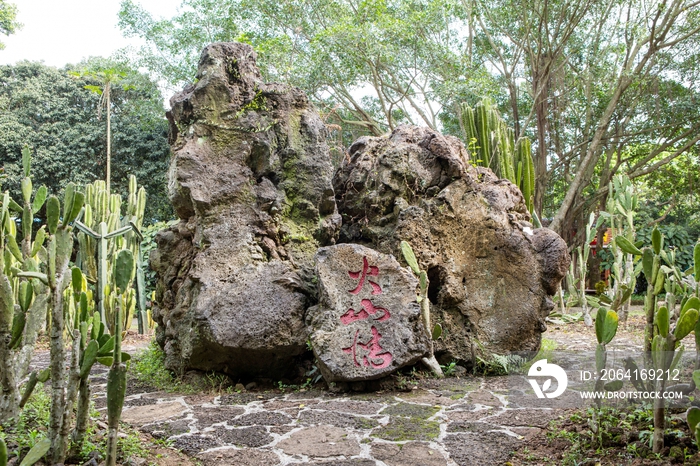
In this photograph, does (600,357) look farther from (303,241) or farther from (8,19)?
(8,19)

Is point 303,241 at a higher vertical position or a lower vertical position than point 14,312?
higher

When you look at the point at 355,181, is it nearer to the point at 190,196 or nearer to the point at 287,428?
the point at 190,196

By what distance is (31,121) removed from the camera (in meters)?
15.2

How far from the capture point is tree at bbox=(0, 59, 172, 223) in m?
14.9

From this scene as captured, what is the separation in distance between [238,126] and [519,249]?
301 cm

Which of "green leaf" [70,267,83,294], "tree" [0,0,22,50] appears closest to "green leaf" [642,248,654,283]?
"green leaf" [70,267,83,294]

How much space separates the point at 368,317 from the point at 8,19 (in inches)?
600

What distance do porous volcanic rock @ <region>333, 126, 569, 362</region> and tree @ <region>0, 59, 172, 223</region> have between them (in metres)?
11.4

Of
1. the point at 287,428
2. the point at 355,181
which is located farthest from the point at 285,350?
the point at 355,181

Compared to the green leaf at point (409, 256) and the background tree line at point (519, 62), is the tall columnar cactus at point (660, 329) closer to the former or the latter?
the green leaf at point (409, 256)

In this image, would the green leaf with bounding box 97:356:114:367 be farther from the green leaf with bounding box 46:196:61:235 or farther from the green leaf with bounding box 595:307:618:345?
the green leaf with bounding box 595:307:618:345

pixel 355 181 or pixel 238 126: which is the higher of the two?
pixel 238 126

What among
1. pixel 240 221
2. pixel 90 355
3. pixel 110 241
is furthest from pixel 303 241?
pixel 110 241

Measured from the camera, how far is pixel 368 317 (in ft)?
15.1
